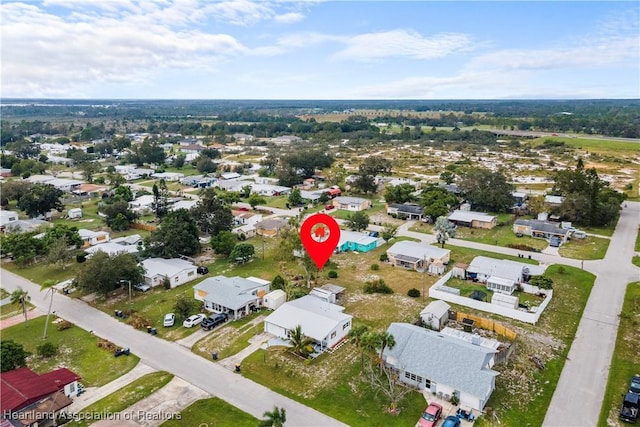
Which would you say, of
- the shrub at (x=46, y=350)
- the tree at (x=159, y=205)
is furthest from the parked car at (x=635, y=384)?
the tree at (x=159, y=205)

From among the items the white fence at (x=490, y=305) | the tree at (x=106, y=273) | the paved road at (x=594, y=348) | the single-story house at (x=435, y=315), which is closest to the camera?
the paved road at (x=594, y=348)

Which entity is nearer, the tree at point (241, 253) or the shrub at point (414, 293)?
the shrub at point (414, 293)

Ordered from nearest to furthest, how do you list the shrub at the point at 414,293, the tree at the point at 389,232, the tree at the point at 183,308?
the tree at the point at 183,308 < the shrub at the point at 414,293 < the tree at the point at 389,232

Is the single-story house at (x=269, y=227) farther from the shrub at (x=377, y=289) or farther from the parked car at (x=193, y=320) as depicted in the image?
the parked car at (x=193, y=320)

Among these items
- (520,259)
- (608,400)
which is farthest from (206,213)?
(608,400)

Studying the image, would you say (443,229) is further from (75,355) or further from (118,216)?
(118,216)

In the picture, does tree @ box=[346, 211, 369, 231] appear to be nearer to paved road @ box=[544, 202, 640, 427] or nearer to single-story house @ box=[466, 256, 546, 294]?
single-story house @ box=[466, 256, 546, 294]

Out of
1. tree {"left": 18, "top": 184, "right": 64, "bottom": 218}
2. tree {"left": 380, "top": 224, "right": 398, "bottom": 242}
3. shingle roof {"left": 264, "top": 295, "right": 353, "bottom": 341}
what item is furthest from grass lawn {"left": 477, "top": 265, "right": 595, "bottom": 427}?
tree {"left": 18, "top": 184, "right": 64, "bottom": 218}

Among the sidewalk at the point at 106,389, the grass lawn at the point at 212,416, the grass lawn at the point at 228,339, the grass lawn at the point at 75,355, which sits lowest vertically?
the grass lawn at the point at 75,355

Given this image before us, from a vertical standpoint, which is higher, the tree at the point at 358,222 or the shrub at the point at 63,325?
the tree at the point at 358,222
